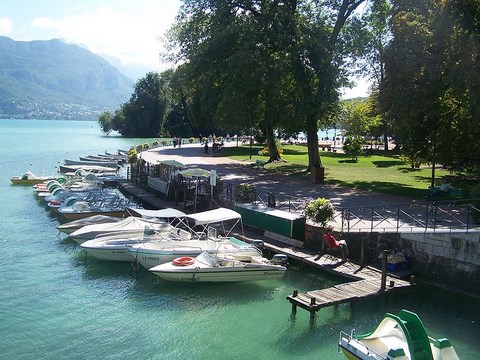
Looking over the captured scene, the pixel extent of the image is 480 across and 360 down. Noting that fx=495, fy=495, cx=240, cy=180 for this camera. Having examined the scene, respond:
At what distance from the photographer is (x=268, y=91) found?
1602 inches

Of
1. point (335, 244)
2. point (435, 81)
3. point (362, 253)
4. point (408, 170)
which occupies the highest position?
point (435, 81)

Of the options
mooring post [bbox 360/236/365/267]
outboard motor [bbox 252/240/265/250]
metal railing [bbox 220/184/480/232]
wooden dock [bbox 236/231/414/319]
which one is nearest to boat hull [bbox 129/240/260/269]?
outboard motor [bbox 252/240/265/250]

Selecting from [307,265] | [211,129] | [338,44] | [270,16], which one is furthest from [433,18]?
[211,129]

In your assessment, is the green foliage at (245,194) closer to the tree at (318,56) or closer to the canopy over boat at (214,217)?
the canopy over boat at (214,217)

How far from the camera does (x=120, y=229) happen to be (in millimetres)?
25734

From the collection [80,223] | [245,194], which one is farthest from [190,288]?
[80,223]

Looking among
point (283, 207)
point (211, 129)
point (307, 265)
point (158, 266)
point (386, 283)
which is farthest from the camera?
point (211, 129)

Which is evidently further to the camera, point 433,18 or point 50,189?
point 50,189

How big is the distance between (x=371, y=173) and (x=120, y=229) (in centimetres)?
2492

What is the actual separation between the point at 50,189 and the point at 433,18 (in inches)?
1212

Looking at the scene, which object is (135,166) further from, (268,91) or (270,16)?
(270,16)

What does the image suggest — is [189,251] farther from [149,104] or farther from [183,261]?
[149,104]

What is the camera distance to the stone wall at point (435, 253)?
19188 mm

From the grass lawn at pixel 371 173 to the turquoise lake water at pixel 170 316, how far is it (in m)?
13.2
